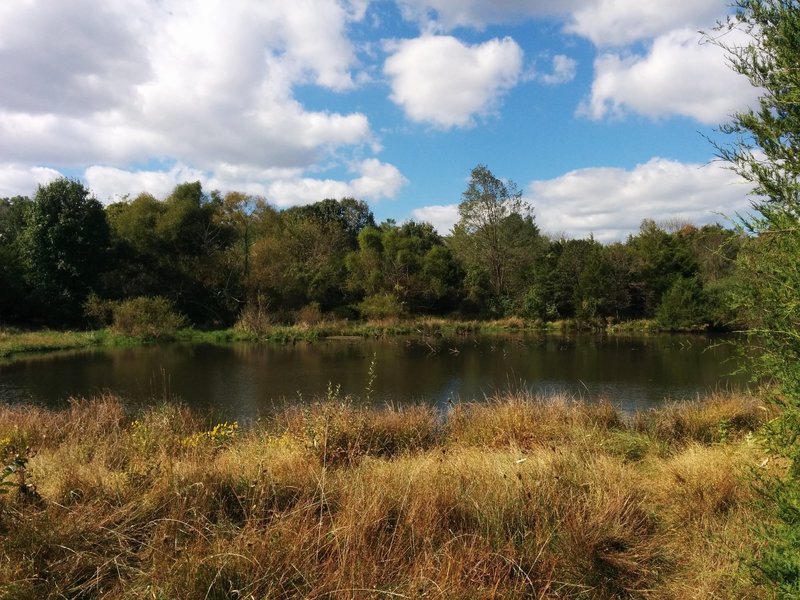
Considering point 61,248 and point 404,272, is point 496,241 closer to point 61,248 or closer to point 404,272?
point 404,272

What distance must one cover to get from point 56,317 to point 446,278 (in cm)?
2712

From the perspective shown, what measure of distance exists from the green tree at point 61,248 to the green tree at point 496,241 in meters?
27.3

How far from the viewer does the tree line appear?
33.8m

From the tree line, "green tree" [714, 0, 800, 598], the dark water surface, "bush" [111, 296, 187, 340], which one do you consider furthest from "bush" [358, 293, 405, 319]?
"green tree" [714, 0, 800, 598]

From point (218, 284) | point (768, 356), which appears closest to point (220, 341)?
point (218, 284)

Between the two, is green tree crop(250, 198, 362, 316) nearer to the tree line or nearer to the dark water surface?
the tree line

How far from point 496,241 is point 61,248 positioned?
102ft

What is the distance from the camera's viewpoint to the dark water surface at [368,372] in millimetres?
16344

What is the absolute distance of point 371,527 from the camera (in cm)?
343

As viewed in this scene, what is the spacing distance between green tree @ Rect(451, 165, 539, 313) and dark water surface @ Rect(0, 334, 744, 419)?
12178mm

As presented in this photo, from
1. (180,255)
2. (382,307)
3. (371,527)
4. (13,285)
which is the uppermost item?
(180,255)

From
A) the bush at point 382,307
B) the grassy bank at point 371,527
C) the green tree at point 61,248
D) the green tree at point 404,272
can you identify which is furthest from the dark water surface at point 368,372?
the green tree at point 404,272

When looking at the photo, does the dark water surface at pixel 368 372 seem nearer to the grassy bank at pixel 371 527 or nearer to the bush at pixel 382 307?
the bush at pixel 382 307

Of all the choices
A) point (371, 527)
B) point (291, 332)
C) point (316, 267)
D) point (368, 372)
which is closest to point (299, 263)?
point (316, 267)
